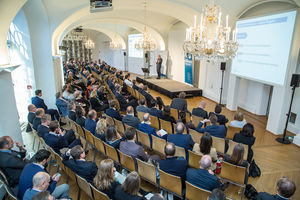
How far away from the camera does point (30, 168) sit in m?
2.86

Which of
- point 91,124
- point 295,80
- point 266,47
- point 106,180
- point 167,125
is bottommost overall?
point 167,125

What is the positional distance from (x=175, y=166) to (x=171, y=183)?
0.85ft

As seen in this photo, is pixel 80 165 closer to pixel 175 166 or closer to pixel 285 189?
pixel 175 166

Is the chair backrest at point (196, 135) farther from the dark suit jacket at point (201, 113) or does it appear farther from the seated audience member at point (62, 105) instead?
the seated audience member at point (62, 105)

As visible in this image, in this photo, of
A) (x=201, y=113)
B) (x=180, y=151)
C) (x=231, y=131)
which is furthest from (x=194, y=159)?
(x=201, y=113)

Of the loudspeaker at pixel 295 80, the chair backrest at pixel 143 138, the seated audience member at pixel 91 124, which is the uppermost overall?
the loudspeaker at pixel 295 80

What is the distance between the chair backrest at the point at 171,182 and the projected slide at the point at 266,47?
5.22 m

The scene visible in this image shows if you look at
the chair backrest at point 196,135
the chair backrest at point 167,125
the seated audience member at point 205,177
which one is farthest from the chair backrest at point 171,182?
the chair backrest at point 167,125

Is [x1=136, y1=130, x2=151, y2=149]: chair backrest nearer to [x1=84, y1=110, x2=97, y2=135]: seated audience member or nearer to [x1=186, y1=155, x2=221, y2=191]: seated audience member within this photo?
[x1=84, y1=110, x2=97, y2=135]: seated audience member

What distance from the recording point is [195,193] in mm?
2795

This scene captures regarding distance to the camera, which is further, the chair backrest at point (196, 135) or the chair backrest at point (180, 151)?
the chair backrest at point (196, 135)

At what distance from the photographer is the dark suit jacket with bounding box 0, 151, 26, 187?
10.4 feet

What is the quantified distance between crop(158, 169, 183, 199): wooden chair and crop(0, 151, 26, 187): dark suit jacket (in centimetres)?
227

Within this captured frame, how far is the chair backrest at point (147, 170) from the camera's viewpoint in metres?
3.27
